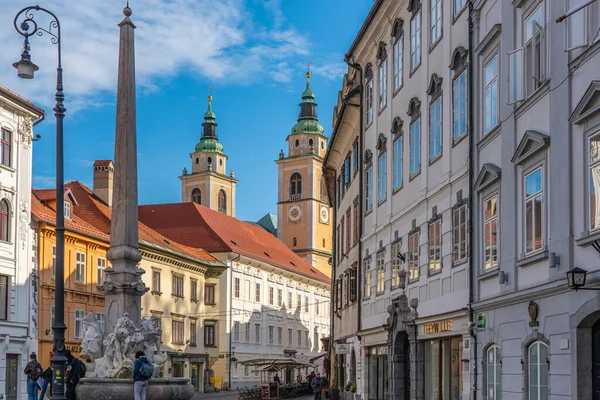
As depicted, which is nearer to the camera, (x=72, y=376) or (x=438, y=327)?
(x=72, y=376)

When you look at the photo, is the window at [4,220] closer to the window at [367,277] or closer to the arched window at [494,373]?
the window at [367,277]

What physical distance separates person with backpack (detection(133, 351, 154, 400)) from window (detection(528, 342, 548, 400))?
6659 millimetres

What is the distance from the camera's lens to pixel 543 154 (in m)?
17.2

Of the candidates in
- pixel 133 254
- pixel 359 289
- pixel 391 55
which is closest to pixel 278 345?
pixel 359 289

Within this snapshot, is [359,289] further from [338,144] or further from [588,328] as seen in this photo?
[588,328]

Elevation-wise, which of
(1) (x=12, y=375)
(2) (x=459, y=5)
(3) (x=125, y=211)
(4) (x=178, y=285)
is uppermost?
(2) (x=459, y=5)

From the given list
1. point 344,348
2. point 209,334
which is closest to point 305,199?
point 209,334

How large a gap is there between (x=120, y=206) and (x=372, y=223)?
1472 cm

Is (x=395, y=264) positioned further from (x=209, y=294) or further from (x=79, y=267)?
(x=209, y=294)

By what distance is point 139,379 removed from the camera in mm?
18344

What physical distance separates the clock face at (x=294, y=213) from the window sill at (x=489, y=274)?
10314cm

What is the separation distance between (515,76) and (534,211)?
2810 mm

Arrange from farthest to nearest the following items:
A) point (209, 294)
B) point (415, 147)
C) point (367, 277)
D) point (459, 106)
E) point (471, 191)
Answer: point (209, 294) < point (367, 277) < point (415, 147) < point (459, 106) < point (471, 191)

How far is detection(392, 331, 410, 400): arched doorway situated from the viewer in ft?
95.9
